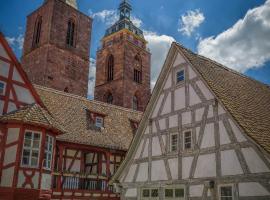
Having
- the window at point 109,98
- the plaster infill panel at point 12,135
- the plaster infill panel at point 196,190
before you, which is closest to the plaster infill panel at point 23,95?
the plaster infill panel at point 12,135

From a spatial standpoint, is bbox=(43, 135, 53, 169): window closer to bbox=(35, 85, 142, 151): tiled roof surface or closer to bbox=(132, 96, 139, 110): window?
bbox=(35, 85, 142, 151): tiled roof surface

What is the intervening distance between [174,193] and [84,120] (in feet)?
37.9

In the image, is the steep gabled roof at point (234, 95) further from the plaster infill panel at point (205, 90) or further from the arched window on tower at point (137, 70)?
the arched window on tower at point (137, 70)

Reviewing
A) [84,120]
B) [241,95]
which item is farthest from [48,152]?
[241,95]

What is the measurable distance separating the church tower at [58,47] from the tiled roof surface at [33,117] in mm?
22461

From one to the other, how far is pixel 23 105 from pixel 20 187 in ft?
13.6

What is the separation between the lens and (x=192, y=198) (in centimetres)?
1455

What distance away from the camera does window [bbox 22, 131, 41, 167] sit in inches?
651

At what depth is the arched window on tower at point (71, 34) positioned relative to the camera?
1787 inches

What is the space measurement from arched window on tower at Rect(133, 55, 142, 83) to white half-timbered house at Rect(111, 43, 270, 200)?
34.1 meters

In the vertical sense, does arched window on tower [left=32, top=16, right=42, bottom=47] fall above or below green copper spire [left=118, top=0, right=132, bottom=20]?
below

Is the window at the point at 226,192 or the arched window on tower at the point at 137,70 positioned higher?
the arched window on tower at the point at 137,70

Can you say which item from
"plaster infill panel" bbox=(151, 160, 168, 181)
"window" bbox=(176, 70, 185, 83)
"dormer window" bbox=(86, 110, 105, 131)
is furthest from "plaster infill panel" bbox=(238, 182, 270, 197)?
"dormer window" bbox=(86, 110, 105, 131)

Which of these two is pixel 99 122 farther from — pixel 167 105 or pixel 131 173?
pixel 167 105
